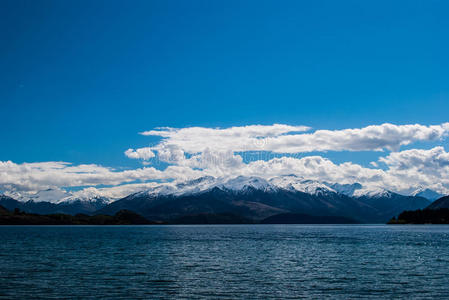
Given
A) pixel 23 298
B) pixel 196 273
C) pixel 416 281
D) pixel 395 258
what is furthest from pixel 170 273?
pixel 395 258

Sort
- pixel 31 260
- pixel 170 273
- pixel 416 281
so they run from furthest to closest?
pixel 31 260
pixel 170 273
pixel 416 281

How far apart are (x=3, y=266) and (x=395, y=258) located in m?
75.3

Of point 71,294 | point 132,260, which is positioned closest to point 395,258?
point 132,260

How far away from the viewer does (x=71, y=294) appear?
50375 mm

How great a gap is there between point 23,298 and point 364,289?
129 ft

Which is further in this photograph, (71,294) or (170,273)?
(170,273)

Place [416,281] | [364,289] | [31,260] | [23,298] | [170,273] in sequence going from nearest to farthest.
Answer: [23,298]
[364,289]
[416,281]
[170,273]
[31,260]

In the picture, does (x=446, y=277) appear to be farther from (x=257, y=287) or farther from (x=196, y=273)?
(x=196, y=273)

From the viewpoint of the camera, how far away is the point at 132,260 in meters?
89.0

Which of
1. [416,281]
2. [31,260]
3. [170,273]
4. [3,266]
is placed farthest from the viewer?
[31,260]

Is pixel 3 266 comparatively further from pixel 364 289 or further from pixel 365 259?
pixel 365 259

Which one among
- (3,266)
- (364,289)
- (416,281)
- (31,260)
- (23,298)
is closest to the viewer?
(23,298)

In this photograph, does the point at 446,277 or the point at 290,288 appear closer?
the point at 290,288

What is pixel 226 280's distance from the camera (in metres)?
61.8
